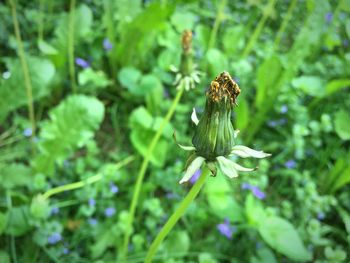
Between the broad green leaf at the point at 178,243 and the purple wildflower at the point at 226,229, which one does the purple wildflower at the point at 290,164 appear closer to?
the purple wildflower at the point at 226,229

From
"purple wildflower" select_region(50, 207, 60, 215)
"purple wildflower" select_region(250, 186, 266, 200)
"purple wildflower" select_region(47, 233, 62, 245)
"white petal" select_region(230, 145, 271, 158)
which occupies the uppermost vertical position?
"white petal" select_region(230, 145, 271, 158)

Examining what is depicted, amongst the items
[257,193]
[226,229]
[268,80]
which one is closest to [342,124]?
[268,80]

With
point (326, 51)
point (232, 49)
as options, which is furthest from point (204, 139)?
point (326, 51)

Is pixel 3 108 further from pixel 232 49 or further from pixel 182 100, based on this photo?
pixel 232 49

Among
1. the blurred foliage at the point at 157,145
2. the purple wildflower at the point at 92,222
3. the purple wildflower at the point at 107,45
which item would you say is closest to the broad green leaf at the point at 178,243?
the blurred foliage at the point at 157,145

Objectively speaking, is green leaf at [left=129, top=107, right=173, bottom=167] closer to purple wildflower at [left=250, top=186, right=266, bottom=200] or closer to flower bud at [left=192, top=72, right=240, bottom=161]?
purple wildflower at [left=250, top=186, right=266, bottom=200]

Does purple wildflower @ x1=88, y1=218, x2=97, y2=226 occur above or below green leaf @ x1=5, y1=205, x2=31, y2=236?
below

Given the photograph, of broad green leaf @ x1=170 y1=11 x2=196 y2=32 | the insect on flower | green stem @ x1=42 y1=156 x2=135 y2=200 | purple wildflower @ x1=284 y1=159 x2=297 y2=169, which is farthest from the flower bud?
broad green leaf @ x1=170 y1=11 x2=196 y2=32
